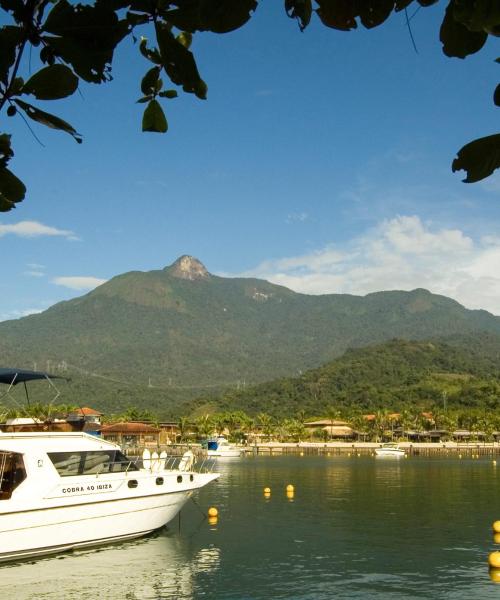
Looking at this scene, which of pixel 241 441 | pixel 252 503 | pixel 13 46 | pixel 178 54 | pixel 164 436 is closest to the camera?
pixel 13 46

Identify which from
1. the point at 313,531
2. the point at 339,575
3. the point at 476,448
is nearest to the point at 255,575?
the point at 339,575

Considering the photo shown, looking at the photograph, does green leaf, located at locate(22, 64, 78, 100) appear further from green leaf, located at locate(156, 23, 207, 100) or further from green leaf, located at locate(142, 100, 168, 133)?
green leaf, located at locate(142, 100, 168, 133)

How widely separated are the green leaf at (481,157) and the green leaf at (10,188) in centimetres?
123

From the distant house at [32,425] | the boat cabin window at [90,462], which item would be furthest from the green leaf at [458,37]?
the distant house at [32,425]

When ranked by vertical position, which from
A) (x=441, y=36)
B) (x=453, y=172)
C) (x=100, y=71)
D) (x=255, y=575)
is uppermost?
(x=441, y=36)

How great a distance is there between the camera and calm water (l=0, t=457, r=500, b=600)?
58.9ft

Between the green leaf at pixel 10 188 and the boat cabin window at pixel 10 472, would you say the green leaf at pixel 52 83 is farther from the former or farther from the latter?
the boat cabin window at pixel 10 472

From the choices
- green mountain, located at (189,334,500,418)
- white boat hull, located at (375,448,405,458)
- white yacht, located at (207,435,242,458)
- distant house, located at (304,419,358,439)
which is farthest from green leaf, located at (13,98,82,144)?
green mountain, located at (189,334,500,418)

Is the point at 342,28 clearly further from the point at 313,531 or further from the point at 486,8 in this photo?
the point at 313,531

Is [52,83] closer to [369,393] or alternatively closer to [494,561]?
[494,561]

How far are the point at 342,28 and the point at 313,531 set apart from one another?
2802cm

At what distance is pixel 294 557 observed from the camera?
2208 centimetres

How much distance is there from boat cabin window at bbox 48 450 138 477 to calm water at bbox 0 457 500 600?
2.75 m

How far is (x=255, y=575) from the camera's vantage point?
64.2 feet
